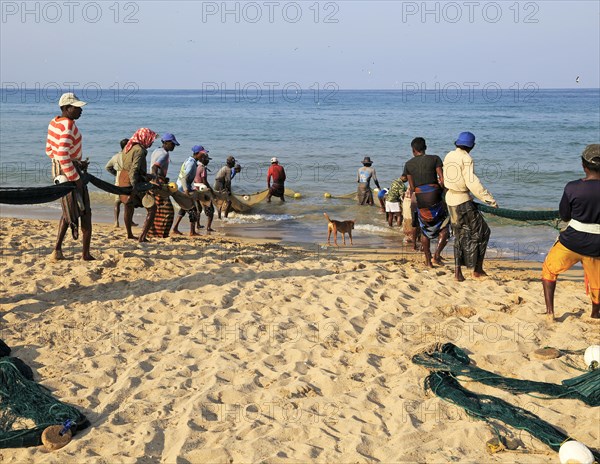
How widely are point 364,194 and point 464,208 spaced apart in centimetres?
859

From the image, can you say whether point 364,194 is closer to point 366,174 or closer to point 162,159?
point 366,174

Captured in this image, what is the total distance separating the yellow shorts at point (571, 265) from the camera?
6.38m

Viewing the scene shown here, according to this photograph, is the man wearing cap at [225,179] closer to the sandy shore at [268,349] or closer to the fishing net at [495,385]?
the sandy shore at [268,349]

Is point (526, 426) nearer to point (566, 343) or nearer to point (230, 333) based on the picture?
point (566, 343)

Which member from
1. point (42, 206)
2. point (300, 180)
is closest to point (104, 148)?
point (300, 180)

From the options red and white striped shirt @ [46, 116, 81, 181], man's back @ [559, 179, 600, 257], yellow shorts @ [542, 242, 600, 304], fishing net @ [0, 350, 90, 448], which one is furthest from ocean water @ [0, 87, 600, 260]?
fishing net @ [0, 350, 90, 448]

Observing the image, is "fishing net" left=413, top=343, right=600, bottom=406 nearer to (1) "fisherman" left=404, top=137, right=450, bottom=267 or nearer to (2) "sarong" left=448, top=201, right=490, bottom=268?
(2) "sarong" left=448, top=201, right=490, bottom=268

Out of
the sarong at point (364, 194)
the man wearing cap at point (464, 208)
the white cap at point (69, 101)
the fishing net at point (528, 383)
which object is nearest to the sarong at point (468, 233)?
the man wearing cap at point (464, 208)

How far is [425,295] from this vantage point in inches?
293

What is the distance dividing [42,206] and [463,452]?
1407 centimetres

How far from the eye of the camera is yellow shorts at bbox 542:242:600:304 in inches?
251

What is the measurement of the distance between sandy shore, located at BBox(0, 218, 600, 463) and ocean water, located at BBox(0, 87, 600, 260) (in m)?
5.05

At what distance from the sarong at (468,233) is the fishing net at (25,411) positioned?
4826 millimetres

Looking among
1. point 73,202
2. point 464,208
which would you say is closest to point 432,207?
point 464,208
